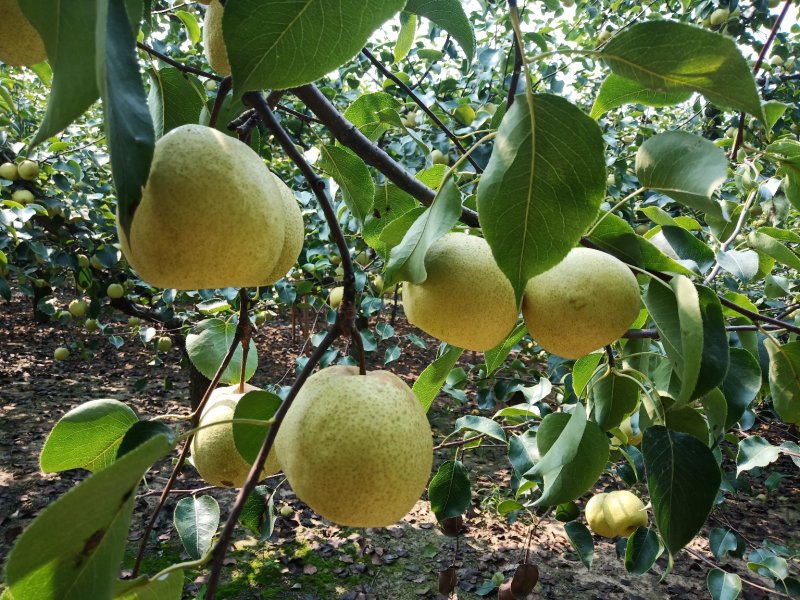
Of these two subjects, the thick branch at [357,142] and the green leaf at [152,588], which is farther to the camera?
the thick branch at [357,142]

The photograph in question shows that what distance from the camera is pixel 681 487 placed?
2.82 ft

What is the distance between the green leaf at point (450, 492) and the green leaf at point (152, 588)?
99 cm

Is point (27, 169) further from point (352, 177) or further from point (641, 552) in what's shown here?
point (641, 552)

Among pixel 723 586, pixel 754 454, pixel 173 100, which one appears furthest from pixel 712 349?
pixel 723 586

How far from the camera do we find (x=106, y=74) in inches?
17.0

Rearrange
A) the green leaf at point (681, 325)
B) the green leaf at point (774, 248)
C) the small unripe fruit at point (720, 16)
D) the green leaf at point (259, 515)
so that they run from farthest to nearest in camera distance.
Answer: the small unripe fruit at point (720, 16) < the green leaf at point (259, 515) < the green leaf at point (774, 248) < the green leaf at point (681, 325)

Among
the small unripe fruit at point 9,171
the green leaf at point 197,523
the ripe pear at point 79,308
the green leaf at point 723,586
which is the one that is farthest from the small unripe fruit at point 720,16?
the ripe pear at point 79,308

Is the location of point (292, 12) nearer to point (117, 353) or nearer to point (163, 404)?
point (163, 404)

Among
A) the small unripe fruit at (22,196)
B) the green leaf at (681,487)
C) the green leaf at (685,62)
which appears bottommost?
the green leaf at (681,487)

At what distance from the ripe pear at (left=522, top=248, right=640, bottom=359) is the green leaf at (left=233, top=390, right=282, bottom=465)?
0.47 metres

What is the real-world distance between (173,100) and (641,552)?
73.2 inches

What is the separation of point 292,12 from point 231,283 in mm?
367

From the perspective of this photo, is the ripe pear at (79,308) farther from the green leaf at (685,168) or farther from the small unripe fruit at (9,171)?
the green leaf at (685,168)

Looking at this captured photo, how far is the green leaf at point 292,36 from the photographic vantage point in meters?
0.57
